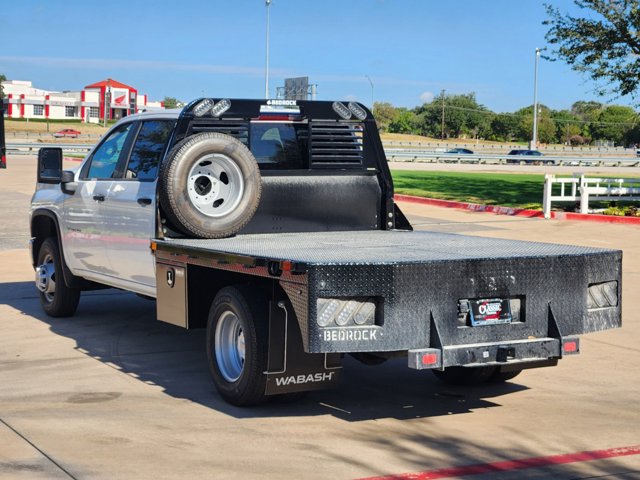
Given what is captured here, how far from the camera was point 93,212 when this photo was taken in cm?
968

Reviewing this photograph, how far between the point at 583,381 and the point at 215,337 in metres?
2.98

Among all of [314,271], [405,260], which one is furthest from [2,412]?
[405,260]

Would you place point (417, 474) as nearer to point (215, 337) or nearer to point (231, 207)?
point (215, 337)

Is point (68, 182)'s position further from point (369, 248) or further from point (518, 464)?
point (518, 464)

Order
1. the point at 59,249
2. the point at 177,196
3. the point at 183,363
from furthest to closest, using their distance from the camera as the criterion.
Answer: the point at 59,249 → the point at 183,363 → the point at 177,196

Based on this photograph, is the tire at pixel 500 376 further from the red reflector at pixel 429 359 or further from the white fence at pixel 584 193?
the white fence at pixel 584 193

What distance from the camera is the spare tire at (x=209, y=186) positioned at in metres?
7.81

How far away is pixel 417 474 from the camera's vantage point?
5.70m

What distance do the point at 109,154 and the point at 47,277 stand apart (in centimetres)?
165

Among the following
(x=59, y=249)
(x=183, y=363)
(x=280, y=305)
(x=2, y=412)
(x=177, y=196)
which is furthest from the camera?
(x=59, y=249)

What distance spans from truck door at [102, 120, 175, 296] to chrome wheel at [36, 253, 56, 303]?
149 cm

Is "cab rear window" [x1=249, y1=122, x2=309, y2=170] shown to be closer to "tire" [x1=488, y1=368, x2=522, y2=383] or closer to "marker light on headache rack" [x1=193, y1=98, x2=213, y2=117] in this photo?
"marker light on headache rack" [x1=193, y1=98, x2=213, y2=117]

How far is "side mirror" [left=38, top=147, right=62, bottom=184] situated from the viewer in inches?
396

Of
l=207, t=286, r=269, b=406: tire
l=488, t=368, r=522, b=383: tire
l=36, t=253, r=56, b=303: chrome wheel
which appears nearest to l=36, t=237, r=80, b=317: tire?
l=36, t=253, r=56, b=303: chrome wheel
